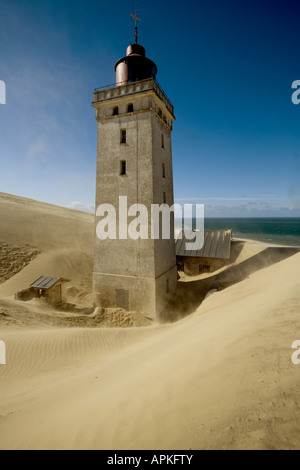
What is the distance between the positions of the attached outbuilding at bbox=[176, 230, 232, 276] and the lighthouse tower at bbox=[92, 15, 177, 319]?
5.05 m

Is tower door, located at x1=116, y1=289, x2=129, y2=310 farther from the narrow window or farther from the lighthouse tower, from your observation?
the narrow window

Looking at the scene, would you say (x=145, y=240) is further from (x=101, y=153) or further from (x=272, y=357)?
(x=272, y=357)

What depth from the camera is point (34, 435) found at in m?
3.29

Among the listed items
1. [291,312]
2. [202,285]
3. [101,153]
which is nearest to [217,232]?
[202,285]

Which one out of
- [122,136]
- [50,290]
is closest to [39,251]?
[50,290]

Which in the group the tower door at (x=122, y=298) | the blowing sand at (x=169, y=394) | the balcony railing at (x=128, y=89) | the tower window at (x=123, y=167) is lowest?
the tower door at (x=122, y=298)

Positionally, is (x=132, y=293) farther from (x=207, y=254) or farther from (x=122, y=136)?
(x=122, y=136)

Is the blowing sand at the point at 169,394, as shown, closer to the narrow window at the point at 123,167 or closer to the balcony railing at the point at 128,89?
the narrow window at the point at 123,167

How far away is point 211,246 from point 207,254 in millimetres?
953

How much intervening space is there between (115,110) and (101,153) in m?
2.97

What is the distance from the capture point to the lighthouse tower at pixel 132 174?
43.2 feet

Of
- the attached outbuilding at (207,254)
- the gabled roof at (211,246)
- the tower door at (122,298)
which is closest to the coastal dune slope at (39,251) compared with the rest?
the tower door at (122,298)

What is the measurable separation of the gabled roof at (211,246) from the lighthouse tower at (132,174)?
519 cm

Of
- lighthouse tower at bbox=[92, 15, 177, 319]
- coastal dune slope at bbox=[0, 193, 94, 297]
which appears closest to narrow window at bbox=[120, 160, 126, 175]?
lighthouse tower at bbox=[92, 15, 177, 319]
